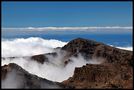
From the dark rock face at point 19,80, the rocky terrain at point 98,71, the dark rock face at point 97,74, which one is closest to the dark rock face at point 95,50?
the rocky terrain at point 98,71

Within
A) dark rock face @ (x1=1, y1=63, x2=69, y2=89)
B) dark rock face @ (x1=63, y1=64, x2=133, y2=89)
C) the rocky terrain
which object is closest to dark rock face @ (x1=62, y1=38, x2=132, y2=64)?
the rocky terrain

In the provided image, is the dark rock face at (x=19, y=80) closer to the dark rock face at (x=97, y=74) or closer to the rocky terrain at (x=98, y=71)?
the rocky terrain at (x=98, y=71)

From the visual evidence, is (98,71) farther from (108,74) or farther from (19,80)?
(19,80)

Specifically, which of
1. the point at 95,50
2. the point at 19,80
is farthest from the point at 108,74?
the point at 95,50

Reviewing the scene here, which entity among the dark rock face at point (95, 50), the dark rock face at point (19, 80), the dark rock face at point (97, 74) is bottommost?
the dark rock face at point (95, 50)

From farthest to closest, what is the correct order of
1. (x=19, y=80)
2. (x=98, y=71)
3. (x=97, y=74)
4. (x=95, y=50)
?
(x=95, y=50), (x=98, y=71), (x=97, y=74), (x=19, y=80)

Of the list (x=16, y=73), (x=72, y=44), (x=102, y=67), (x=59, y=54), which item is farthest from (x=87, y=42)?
(x=16, y=73)

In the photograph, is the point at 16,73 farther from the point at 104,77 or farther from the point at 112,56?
the point at 112,56
